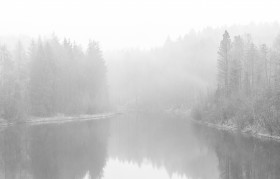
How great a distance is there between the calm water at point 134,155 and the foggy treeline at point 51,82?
24536mm

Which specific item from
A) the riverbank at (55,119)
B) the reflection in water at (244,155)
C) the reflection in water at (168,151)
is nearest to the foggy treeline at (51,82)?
the riverbank at (55,119)

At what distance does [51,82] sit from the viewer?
341 feet

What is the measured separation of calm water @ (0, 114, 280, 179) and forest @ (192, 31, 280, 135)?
187 inches

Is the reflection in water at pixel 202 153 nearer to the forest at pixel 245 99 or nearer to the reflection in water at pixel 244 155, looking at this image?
the reflection in water at pixel 244 155

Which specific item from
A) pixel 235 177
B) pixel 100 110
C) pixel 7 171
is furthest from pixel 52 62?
pixel 235 177

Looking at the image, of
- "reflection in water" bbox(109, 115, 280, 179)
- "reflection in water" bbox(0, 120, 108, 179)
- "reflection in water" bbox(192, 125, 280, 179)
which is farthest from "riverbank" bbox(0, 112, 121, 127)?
"reflection in water" bbox(192, 125, 280, 179)

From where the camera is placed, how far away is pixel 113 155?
162ft

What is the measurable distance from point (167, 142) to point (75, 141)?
46.2ft

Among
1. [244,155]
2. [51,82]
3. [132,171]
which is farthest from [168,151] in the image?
Result: [51,82]

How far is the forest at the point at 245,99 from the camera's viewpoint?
63000 millimetres

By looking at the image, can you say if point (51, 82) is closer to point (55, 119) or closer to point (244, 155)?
point (55, 119)

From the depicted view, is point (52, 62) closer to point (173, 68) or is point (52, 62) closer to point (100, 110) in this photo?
point (100, 110)

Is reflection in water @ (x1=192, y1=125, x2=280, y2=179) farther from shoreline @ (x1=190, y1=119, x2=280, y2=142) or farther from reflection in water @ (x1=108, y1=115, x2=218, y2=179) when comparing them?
shoreline @ (x1=190, y1=119, x2=280, y2=142)

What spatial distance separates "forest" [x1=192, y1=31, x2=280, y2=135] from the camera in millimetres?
63000
